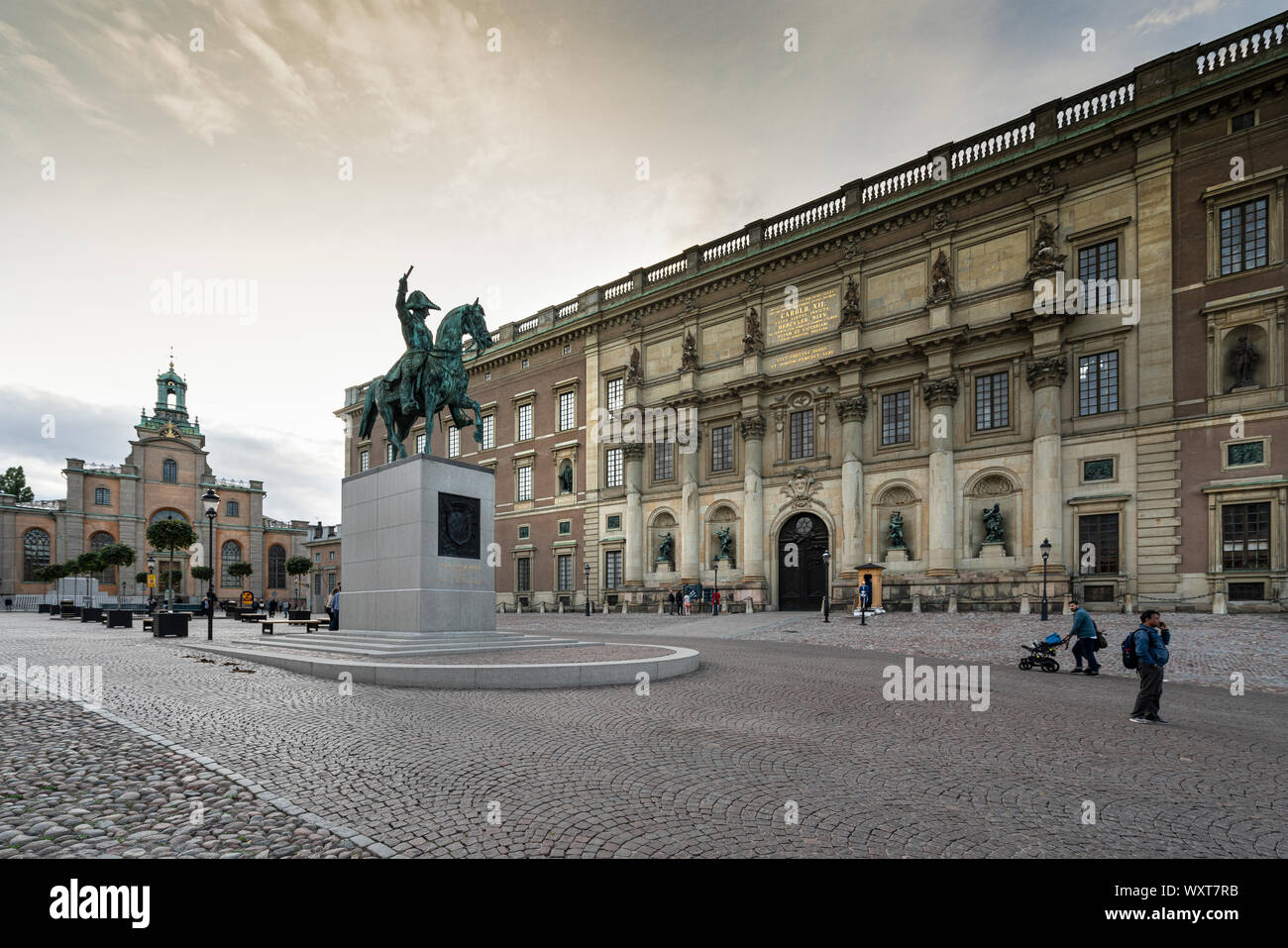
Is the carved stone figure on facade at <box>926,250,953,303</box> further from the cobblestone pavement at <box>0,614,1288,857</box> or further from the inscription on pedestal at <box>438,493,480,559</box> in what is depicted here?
the inscription on pedestal at <box>438,493,480,559</box>

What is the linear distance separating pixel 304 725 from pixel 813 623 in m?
23.4

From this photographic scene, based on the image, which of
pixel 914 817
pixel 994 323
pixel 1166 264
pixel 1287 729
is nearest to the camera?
pixel 914 817

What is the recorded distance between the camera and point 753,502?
38.5 meters

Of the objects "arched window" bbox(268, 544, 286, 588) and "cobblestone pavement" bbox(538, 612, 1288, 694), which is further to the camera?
"arched window" bbox(268, 544, 286, 588)

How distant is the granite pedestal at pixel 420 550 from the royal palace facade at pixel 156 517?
63676 millimetres

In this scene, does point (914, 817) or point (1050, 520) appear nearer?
point (914, 817)

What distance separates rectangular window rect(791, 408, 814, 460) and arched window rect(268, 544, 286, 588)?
79.2m

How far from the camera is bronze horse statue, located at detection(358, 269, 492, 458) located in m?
18.0

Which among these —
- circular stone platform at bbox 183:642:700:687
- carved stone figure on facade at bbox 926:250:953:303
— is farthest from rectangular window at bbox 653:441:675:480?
circular stone platform at bbox 183:642:700:687

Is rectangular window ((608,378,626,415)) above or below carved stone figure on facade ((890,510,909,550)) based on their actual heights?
above

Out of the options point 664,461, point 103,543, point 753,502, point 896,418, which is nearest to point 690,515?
point 753,502

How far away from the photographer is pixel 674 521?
42344 millimetres

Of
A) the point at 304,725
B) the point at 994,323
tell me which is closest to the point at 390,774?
the point at 304,725
